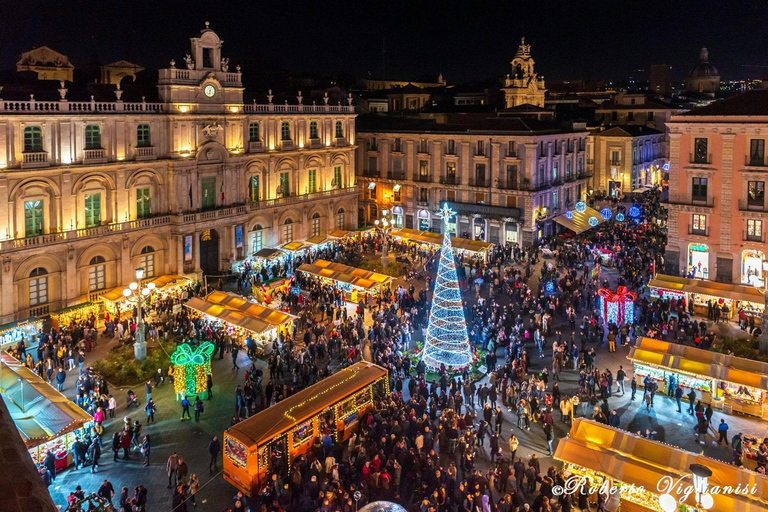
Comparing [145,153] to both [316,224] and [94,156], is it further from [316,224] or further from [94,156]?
[316,224]

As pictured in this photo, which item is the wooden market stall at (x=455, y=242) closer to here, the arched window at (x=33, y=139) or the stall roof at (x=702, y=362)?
the stall roof at (x=702, y=362)

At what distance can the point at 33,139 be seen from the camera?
101ft

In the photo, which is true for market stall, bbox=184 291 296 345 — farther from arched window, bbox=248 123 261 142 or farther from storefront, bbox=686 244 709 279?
storefront, bbox=686 244 709 279

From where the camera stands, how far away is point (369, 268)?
3972 centimetres

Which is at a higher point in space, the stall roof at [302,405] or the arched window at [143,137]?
the arched window at [143,137]

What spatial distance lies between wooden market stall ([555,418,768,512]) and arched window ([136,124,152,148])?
97.3 ft

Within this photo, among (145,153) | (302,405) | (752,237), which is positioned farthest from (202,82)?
(752,237)

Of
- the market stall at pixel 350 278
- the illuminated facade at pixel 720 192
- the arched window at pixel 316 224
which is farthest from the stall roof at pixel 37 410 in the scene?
the illuminated facade at pixel 720 192

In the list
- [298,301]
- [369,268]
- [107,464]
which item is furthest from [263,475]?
[369,268]

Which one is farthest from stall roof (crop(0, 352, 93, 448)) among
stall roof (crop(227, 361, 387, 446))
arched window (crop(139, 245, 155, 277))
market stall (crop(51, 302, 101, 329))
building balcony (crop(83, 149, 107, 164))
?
arched window (crop(139, 245, 155, 277))

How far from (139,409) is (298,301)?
13.0 m

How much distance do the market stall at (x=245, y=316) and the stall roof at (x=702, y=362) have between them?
15275mm

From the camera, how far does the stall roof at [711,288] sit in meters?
30.2

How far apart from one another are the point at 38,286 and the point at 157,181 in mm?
9366
